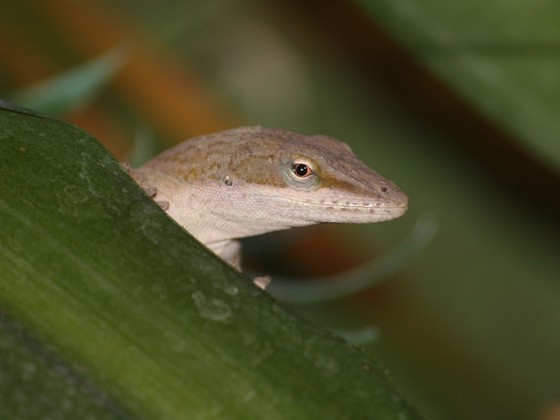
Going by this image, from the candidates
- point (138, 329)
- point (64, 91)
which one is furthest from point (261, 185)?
point (138, 329)

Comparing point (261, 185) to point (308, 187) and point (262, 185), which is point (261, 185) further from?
point (308, 187)

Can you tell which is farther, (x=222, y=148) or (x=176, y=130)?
(x=176, y=130)

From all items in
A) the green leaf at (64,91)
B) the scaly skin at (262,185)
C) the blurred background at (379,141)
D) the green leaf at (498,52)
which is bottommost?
the blurred background at (379,141)

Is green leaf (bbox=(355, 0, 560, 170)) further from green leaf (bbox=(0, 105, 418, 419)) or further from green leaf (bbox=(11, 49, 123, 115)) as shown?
green leaf (bbox=(0, 105, 418, 419))

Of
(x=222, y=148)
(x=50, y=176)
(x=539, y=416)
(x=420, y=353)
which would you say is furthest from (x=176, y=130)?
(x=50, y=176)

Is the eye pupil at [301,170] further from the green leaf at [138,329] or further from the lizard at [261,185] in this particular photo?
the green leaf at [138,329]

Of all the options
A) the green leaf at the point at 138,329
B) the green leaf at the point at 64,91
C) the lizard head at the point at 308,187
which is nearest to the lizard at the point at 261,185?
the lizard head at the point at 308,187

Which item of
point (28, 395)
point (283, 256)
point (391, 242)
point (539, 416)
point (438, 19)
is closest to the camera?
point (28, 395)

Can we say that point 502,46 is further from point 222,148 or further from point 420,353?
point 420,353
